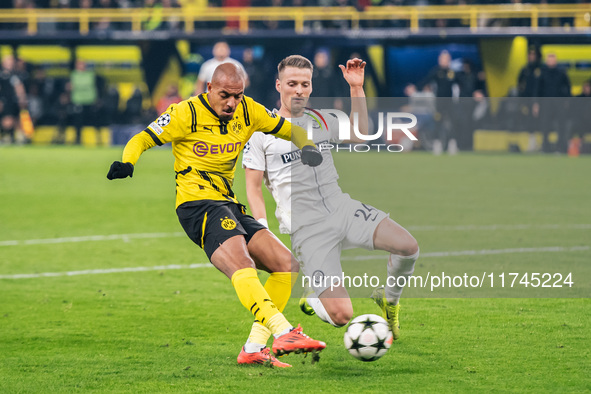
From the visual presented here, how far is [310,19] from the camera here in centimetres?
2597

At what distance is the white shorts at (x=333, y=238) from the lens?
578cm

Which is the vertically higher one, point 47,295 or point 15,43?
point 15,43

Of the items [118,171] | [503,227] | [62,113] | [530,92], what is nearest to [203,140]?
[118,171]

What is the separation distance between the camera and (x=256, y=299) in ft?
17.2

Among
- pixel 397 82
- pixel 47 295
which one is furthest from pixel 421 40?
pixel 47 295

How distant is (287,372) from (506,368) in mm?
1229

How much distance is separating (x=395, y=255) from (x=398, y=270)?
0.11m

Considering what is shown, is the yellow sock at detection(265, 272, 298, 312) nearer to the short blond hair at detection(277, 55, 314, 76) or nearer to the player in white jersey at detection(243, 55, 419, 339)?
the player in white jersey at detection(243, 55, 419, 339)

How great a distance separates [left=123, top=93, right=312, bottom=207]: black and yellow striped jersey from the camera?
18.2 ft

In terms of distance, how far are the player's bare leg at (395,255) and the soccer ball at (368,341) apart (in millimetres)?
686

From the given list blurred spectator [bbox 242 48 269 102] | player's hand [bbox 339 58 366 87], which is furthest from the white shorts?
blurred spectator [bbox 242 48 269 102]

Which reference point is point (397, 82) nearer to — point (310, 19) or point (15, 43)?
point (310, 19)

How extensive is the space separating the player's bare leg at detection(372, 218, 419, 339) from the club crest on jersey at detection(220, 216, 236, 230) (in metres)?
0.93

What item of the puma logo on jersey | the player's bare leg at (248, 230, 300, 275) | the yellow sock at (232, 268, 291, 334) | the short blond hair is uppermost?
the short blond hair
